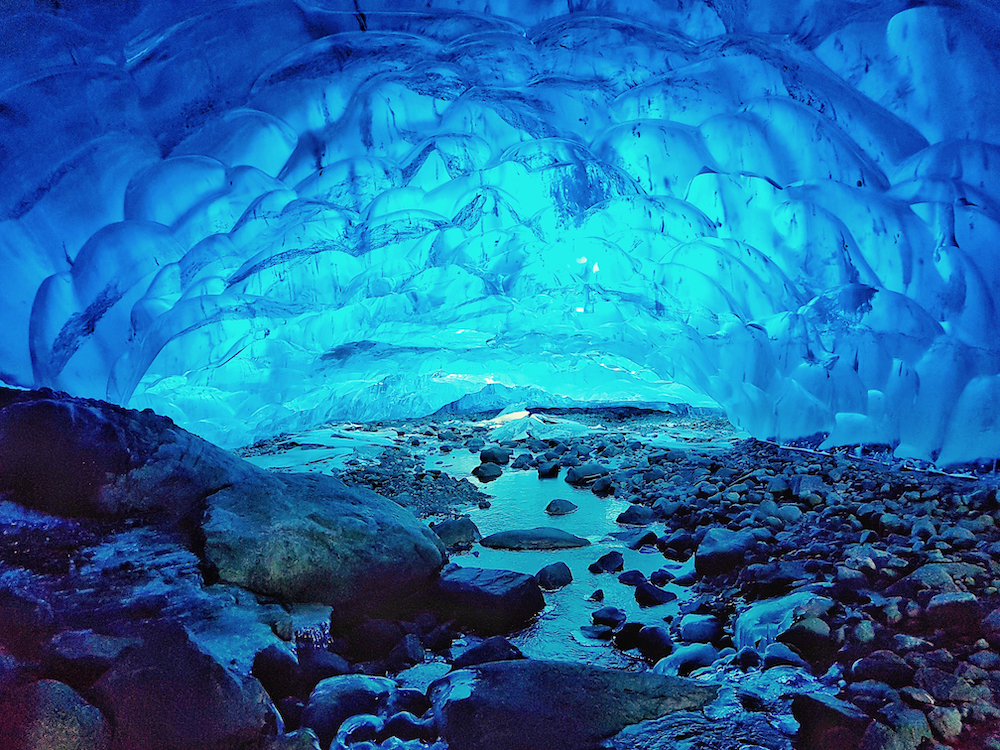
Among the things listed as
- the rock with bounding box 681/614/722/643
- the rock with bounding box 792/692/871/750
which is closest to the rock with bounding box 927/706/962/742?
the rock with bounding box 792/692/871/750

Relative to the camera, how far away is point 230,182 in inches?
141

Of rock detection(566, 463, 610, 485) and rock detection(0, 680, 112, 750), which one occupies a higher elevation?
rock detection(0, 680, 112, 750)

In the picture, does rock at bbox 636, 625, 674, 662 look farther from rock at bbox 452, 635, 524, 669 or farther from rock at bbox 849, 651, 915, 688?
rock at bbox 849, 651, 915, 688

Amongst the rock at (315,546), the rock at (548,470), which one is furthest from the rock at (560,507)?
the rock at (315,546)

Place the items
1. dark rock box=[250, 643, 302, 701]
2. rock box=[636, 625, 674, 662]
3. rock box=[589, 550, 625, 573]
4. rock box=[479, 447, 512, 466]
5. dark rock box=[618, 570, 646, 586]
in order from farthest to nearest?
rock box=[479, 447, 512, 466], rock box=[589, 550, 625, 573], dark rock box=[618, 570, 646, 586], rock box=[636, 625, 674, 662], dark rock box=[250, 643, 302, 701]

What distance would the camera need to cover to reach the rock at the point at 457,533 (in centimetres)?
327

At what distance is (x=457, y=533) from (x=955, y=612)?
2.11 m

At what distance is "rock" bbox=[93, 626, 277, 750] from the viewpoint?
59.5 inches

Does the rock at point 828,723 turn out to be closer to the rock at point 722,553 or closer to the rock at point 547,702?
the rock at point 547,702

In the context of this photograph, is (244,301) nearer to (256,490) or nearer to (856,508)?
(256,490)

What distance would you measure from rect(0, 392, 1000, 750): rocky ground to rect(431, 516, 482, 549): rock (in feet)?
0.06

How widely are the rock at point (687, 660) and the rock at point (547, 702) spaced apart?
0.21 metres

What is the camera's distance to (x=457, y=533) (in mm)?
3305

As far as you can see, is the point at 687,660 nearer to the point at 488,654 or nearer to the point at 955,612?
the point at 488,654
